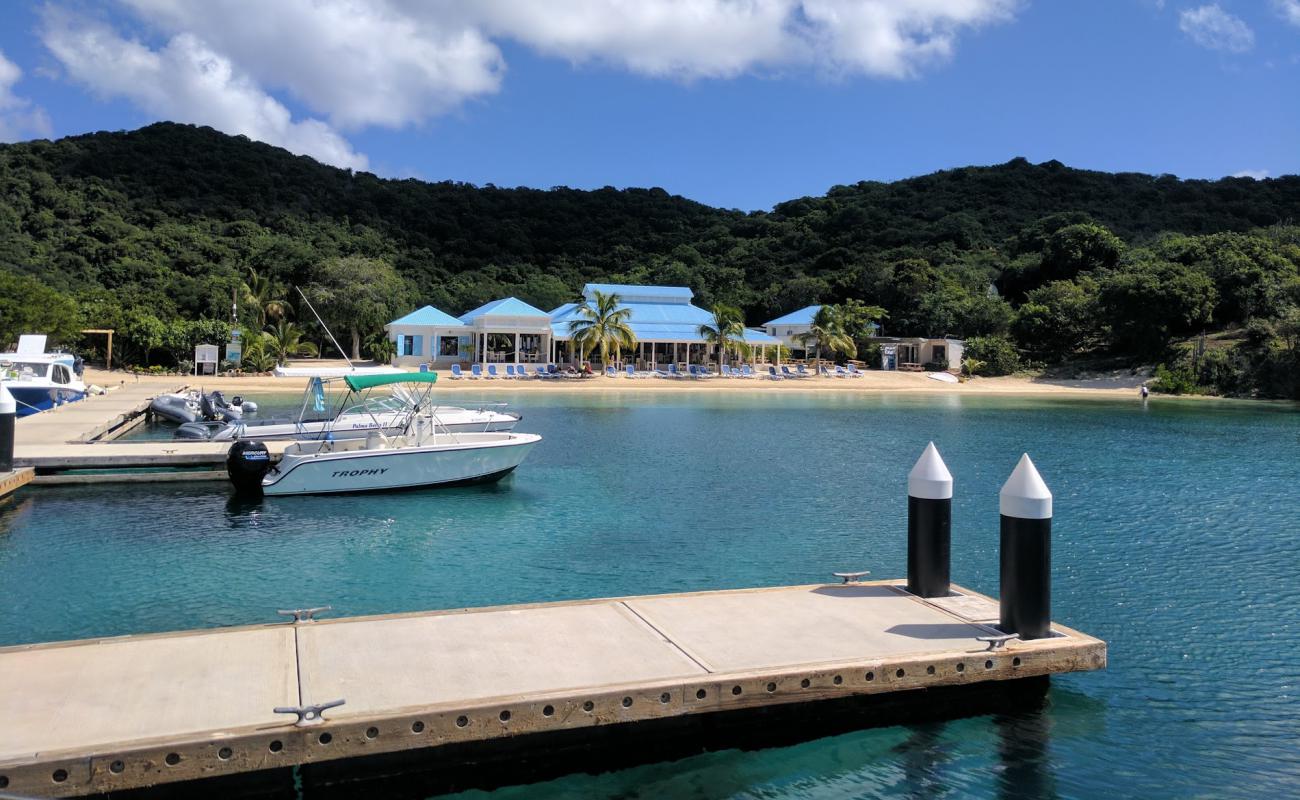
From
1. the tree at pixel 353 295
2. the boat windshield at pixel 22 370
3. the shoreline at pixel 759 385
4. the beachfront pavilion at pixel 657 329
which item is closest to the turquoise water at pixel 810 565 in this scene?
the boat windshield at pixel 22 370

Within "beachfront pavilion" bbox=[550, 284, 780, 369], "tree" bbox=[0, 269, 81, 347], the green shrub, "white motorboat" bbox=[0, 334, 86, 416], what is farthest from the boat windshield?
the green shrub

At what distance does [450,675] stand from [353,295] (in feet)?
168

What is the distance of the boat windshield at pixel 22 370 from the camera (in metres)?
27.4

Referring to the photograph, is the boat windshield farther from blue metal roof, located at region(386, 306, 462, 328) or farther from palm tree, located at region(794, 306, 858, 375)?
palm tree, located at region(794, 306, 858, 375)

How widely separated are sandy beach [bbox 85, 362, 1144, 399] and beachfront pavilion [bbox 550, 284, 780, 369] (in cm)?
490

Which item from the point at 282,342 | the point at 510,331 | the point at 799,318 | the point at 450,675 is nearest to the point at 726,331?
the point at 799,318

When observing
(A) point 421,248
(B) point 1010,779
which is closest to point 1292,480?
(B) point 1010,779

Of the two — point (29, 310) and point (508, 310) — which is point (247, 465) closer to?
point (29, 310)

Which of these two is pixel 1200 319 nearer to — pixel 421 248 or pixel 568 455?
pixel 568 455

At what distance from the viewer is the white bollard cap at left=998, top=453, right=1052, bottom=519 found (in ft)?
23.1

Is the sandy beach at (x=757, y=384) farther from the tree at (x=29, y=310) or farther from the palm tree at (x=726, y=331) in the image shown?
the tree at (x=29, y=310)

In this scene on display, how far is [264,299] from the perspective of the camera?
177ft

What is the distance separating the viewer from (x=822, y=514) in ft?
49.3

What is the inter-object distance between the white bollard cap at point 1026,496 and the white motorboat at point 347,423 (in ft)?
39.0
